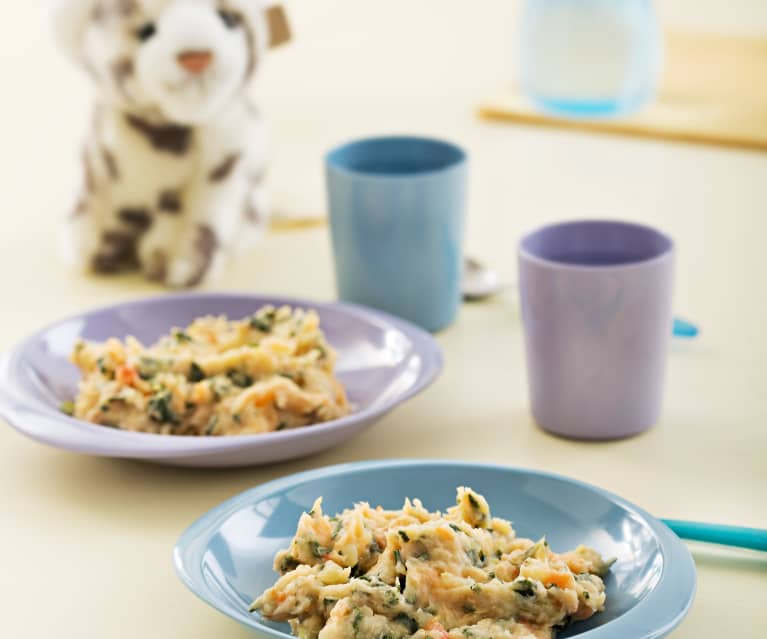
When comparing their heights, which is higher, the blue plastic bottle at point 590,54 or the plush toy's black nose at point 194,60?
the plush toy's black nose at point 194,60

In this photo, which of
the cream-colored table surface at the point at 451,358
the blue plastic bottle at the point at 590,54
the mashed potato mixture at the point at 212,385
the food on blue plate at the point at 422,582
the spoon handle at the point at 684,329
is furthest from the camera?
the blue plastic bottle at the point at 590,54

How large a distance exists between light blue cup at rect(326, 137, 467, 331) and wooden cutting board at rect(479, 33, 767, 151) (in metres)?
0.69

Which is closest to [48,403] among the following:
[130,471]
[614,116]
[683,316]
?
[130,471]

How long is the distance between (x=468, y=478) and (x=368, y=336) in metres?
0.30

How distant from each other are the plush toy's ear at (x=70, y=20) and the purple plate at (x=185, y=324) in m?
0.32

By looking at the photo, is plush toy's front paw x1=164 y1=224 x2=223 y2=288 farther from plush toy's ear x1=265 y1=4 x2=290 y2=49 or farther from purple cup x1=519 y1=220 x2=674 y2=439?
purple cup x1=519 y1=220 x2=674 y2=439

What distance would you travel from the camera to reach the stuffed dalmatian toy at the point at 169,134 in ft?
4.36

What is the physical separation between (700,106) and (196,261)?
950 mm

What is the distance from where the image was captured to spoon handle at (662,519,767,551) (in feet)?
2.91

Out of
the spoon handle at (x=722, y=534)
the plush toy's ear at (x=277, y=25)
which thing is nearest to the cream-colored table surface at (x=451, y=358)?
the spoon handle at (x=722, y=534)

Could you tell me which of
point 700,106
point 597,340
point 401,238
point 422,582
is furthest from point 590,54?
point 422,582

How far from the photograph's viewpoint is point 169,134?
1440mm

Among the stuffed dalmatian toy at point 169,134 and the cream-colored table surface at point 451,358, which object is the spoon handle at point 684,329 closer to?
the cream-colored table surface at point 451,358

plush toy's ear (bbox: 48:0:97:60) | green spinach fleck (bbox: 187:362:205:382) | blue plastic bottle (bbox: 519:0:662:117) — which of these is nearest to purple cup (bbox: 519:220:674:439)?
green spinach fleck (bbox: 187:362:205:382)
